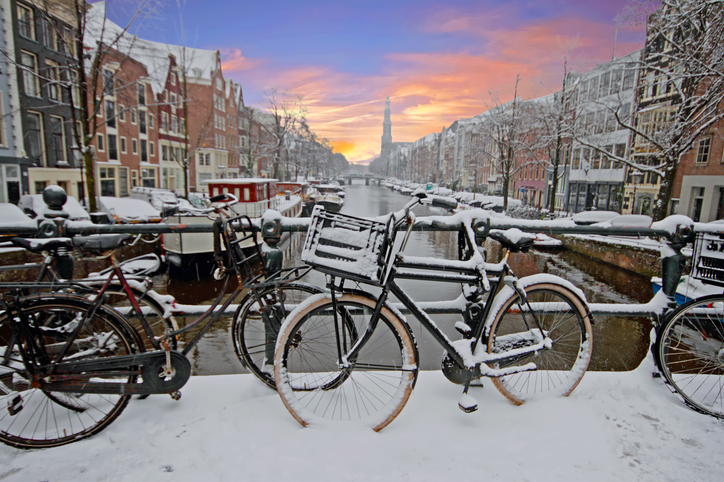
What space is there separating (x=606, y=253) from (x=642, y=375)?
1826cm

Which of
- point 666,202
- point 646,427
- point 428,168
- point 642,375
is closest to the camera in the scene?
point 646,427

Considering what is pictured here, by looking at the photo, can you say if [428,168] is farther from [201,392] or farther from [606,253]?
[201,392]

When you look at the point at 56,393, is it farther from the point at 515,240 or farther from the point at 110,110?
the point at 110,110

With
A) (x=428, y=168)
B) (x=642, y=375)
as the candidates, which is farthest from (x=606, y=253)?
(x=428, y=168)

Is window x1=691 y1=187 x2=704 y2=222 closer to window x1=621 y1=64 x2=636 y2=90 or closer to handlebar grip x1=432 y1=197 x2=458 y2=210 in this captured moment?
window x1=621 y1=64 x2=636 y2=90

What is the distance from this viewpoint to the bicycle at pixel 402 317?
171 cm

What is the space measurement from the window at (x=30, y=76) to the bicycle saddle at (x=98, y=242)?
26185 millimetres

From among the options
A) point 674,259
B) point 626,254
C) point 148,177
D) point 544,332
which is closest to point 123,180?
point 148,177

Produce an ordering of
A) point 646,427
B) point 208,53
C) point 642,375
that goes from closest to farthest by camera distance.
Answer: point 646,427, point 642,375, point 208,53

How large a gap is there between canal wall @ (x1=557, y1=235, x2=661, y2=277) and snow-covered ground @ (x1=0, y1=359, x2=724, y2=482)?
51.2ft

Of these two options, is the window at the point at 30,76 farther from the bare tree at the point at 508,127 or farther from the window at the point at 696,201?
the window at the point at 696,201

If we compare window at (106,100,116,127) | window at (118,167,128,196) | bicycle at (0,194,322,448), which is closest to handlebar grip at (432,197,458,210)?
bicycle at (0,194,322,448)

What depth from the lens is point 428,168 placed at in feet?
349

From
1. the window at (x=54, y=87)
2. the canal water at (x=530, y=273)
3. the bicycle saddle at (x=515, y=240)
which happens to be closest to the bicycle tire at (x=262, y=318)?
the bicycle saddle at (x=515, y=240)
